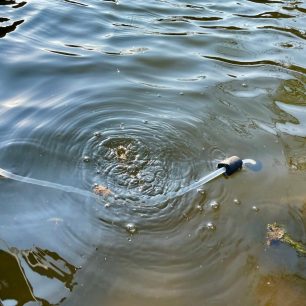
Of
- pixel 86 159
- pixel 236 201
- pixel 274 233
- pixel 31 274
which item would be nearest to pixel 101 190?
pixel 86 159

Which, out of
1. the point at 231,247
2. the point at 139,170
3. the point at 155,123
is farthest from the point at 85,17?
the point at 231,247

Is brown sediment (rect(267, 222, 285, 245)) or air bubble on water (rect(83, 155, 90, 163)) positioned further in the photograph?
air bubble on water (rect(83, 155, 90, 163))

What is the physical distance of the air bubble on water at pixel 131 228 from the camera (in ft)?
8.84

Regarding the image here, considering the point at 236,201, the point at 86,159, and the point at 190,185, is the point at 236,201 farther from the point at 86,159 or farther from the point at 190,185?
the point at 86,159

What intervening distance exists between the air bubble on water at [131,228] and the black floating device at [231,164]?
861 mm

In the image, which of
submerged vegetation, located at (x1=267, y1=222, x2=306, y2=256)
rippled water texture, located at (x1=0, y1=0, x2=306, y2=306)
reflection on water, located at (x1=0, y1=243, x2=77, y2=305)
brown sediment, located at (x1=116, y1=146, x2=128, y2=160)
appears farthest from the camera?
brown sediment, located at (x1=116, y1=146, x2=128, y2=160)

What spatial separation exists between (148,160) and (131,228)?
69 centimetres

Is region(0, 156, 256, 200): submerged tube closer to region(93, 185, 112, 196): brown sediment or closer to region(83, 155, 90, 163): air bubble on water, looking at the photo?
region(93, 185, 112, 196): brown sediment

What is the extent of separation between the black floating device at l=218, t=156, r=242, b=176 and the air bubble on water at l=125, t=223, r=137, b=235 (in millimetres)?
861

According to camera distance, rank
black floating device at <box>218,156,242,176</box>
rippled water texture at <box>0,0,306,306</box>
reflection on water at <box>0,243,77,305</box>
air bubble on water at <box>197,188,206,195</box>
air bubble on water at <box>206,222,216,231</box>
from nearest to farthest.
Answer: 1. reflection on water at <box>0,243,77,305</box>
2. rippled water texture at <box>0,0,306,306</box>
3. air bubble on water at <box>206,222,216,231</box>
4. air bubble on water at <box>197,188,206,195</box>
5. black floating device at <box>218,156,242,176</box>

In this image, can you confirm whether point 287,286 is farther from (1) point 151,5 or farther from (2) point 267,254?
(1) point 151,5

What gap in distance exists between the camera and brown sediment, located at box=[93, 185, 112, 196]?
2.93m

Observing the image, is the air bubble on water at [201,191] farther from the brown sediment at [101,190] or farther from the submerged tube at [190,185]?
the brown sediment at [101,190]

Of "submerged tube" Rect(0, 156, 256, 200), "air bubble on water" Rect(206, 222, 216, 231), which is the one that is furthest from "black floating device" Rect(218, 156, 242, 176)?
"air bubble on water" Rect(206, 222, 216, 231)
